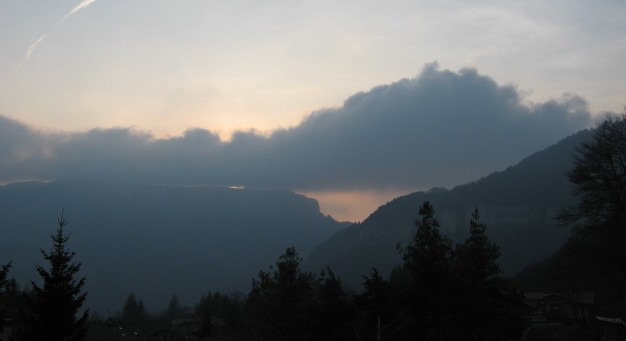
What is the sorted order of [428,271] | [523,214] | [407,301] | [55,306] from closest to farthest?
[55,306] < [407,301] < [428,271] < [523,214]

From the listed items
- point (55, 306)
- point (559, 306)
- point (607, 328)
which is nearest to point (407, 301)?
point (607, 328)

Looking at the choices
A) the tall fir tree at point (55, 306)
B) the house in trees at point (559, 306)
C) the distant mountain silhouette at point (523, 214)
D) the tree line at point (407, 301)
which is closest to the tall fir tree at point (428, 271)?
the tree line at point (407, 301)

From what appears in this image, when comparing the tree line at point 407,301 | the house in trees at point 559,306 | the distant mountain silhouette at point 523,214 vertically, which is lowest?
the house in trees at point 559,306

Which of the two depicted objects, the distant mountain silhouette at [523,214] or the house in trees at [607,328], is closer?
the house in trees at [607,328]

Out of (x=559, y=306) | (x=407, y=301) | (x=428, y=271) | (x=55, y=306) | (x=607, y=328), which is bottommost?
(x=559, y=306)

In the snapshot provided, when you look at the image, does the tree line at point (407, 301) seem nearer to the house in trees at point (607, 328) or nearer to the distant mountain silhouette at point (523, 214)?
the house in trees at point (607, 328)

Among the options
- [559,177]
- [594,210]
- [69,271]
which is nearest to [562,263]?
[594,210]

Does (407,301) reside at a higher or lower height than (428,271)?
lower

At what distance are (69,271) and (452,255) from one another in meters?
16.8

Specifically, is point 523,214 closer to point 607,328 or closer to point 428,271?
point 607,328

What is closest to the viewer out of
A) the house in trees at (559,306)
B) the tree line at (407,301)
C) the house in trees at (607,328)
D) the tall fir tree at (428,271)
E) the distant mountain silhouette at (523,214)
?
the tree line at (407,301)

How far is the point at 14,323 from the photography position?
5266 centimetres

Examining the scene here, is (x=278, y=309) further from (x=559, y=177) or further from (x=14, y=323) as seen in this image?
(x=559, y=177)

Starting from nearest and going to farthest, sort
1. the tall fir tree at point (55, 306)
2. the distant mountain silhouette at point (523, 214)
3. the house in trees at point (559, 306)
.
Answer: the tall fir tree at point (55, 306) < the house in trees at point (559, 306) < the distant mountain silhouette at point (523, 214)
